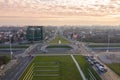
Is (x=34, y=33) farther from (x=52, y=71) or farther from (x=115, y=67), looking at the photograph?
(x=115, y=67)

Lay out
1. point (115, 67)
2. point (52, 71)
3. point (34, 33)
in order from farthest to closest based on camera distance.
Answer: point (34, 33)
point (115, 67)
point (52, 71)

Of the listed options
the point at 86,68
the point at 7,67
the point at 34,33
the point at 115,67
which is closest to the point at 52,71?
the point at 86,68

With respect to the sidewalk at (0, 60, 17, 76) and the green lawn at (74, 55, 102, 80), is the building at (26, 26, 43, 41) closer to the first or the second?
the sidewalk at (0, 60, 17, 76)

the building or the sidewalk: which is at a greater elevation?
the building

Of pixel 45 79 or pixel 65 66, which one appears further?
pixel 65 66

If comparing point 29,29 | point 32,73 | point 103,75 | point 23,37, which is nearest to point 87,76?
point 103,75

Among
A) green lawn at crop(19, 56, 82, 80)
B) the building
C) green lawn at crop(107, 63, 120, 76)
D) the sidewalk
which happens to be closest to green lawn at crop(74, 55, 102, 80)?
green lawn at crop(19, 56, 82, 80)

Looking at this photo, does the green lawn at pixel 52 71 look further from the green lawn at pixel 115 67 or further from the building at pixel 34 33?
the building at pixel 34 33

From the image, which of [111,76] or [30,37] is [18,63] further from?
[30,37]
